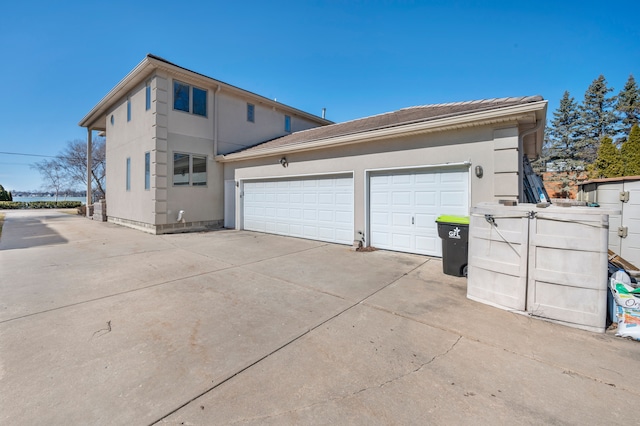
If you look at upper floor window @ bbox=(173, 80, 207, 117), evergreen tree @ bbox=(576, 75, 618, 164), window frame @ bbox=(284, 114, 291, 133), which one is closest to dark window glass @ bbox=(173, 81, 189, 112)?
upper floor window @ bbox=(173, 80, 207, 117)

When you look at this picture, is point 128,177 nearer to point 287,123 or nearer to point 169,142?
point 169,142

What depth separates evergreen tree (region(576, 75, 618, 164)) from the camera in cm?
2375

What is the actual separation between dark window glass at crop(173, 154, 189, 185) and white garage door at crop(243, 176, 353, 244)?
7.71 ft

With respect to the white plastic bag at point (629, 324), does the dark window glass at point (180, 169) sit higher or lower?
higher

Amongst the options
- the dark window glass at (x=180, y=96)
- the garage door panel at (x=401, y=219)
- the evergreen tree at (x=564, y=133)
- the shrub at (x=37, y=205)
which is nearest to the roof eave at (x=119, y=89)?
the dark window glass at (x=180, y=96)

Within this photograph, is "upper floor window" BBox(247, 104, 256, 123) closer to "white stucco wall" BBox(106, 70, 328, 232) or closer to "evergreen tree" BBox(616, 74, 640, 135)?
"white stucco wall" BBox(106, 70, 328, 232)

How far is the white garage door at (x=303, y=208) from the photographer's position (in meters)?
7.90

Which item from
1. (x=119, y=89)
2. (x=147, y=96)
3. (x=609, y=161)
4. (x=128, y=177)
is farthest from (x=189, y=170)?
(x=609, y=161)

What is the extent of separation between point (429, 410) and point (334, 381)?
705 mm

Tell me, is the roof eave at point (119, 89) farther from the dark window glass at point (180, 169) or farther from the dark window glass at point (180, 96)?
the dark window glass at point (180, 169)

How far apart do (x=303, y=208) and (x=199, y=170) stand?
5.11m

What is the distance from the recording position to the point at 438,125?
19.5 feet

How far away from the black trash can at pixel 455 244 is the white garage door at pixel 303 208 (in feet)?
9.96

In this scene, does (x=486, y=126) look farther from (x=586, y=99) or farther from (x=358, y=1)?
(x=586, y=99)
